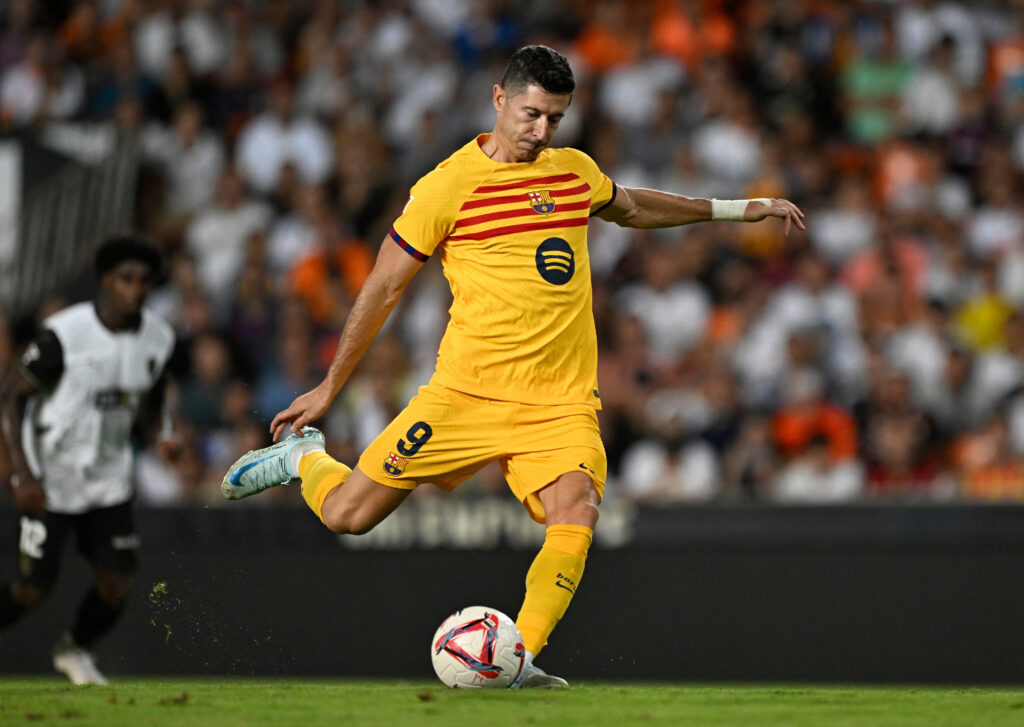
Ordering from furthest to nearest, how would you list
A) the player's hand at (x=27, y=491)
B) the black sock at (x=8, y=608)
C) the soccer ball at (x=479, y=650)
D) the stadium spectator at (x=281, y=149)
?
1. the stadium spectator at (x=281, y=149)
2. the black sock at (x=8, y=608)
3. the player's hand at (x=27, y=491)
4. the soccer ball at (x=479, y=650)

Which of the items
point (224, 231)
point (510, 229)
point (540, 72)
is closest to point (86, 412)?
point (510, 229)

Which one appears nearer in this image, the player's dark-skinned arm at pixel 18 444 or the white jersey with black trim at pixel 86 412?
the player's dark-skinned arm at pixel 18 444

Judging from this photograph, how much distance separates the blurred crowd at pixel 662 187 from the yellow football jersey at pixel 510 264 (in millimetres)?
4553

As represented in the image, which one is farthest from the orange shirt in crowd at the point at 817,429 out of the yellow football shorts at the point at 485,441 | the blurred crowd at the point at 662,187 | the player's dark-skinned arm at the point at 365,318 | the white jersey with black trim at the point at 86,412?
the player's dark-skinned arm at the point at 365,318

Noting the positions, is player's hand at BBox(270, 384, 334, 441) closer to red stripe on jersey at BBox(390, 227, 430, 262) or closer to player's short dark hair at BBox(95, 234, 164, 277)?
red stripe on jersey at BBox(390, 227, 430, 262)

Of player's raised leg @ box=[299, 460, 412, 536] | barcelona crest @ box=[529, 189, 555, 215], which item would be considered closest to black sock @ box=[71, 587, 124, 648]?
player's raised leg @ box=[299, 460, 412, 536]

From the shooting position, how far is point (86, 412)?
8.92 meters

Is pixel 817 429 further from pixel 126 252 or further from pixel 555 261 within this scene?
pixel 555 261

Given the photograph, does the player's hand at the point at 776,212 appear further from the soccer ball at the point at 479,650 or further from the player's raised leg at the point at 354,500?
the soccer ball at the point at 479,650

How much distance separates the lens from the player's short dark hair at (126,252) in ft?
28.7

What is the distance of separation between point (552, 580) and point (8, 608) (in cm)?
393

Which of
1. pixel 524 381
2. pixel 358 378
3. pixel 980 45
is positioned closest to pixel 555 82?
pixel 524 381

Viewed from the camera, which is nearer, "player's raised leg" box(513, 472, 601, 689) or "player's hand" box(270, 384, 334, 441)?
"player's raised leg" box(513, 472, 601, 689)

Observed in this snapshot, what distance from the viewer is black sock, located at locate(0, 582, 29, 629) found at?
29.1 feet
